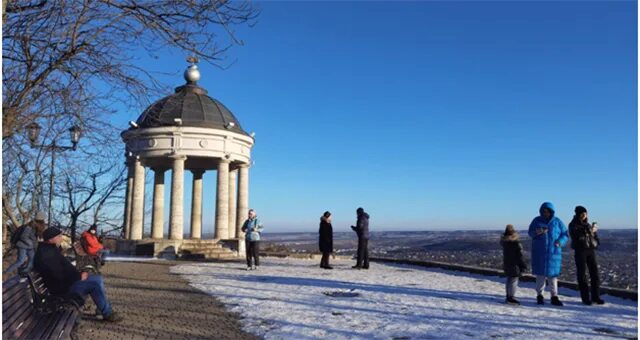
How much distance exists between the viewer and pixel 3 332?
174 inches

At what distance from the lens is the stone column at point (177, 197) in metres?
22.6

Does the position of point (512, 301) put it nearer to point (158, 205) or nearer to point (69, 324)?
point (69, 324)

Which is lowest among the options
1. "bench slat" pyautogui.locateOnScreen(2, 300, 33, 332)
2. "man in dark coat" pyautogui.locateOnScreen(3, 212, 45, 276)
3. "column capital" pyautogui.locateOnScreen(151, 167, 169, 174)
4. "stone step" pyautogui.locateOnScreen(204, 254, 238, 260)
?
"stone step" pyautogui.locateOnScreen(204, 254, 238, 260)

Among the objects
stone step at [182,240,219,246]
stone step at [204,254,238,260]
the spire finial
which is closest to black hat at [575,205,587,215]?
stone step at [204,254,238,260]

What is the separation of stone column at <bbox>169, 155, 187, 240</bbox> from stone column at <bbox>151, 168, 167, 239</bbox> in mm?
1265

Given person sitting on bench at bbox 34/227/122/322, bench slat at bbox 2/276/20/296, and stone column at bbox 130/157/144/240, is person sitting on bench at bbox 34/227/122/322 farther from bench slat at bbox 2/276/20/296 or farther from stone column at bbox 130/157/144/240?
stone column at bbox 130/157/144/240

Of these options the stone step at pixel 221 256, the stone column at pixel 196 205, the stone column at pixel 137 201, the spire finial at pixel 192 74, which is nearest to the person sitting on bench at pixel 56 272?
the stone step at pixel 221 256

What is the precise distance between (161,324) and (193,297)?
98.4 inches

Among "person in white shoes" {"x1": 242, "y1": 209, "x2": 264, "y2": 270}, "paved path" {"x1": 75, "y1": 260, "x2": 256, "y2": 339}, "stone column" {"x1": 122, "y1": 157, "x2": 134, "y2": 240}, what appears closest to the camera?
"paved path" {"x1": 75, "y1": 260, "x2": 256, "y2": 339}

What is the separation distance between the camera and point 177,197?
22.9 metres

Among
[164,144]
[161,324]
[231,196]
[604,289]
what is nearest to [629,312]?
[604,289]

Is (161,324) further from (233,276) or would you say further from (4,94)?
(233,276)

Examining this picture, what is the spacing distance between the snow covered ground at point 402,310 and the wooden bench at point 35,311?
2139 millimetres

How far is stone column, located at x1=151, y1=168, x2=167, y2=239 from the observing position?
23922 mm
